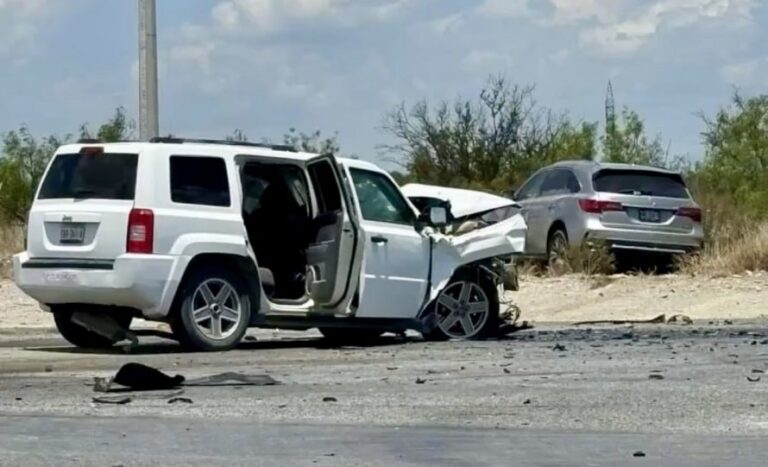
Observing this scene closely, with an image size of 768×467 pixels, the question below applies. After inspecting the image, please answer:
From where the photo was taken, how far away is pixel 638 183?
23.9 meters

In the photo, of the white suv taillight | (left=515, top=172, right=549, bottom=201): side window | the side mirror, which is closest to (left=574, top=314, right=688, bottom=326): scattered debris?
the side mirror

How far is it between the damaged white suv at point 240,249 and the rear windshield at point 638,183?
6.93 meters

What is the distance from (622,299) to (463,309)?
19.9ft

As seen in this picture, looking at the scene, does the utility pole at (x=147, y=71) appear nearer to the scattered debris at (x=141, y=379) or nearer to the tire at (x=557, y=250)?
the tire at (x=557, y=250)

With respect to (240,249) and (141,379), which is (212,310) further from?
(141,379)

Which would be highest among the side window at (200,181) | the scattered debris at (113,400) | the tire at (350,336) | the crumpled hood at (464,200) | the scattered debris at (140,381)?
the side window at (200,181)

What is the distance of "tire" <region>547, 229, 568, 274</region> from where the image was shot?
24.3 meters

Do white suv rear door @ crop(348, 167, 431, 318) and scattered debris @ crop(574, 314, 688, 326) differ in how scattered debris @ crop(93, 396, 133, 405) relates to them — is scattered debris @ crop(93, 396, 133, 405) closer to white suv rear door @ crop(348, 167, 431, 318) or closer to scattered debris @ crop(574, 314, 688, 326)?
A: white suv rear door @ crop(348, 167, 431, 318)

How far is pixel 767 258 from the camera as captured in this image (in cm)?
2388

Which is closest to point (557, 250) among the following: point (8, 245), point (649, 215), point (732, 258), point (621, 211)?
point (621, 211)

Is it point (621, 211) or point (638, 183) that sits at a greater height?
point (638, 183)

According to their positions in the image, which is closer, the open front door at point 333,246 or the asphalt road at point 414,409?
the asphalt road at point 414,409

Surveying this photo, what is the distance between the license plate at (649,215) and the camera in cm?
2367

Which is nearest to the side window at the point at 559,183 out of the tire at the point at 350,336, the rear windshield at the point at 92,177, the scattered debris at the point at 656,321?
the scattered debris at the point at 656,321
